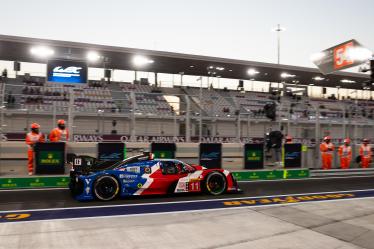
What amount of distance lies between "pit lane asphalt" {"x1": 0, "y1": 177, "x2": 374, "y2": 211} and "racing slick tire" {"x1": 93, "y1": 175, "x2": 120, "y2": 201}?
18 cm

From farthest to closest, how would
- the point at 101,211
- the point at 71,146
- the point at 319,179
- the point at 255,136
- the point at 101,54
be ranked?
the point at 101,54, the point at 255,136, the point at 319,179, the point at 71,146, the point at 101,211

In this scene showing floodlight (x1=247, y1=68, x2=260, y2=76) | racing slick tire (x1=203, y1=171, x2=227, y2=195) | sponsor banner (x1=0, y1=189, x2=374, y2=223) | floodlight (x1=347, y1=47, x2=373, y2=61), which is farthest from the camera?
floodlight (x1=247, y1=68, x2=260, y2=76)

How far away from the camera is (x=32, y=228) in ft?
21.3

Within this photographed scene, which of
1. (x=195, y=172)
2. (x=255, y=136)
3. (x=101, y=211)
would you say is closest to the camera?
(x=101, y=211)

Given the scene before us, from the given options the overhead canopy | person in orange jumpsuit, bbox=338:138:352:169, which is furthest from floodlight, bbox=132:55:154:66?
person in orange jumpsuit, bbox=338:138:352:169

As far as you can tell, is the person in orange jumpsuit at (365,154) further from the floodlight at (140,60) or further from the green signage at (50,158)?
the floodlight at (140,60)

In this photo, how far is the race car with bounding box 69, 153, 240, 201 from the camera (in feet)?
29.5

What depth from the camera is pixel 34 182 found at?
11.3 metres

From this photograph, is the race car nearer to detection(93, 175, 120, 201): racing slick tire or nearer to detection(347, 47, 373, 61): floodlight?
detection(93, 175, 120, 201): racing slick tire

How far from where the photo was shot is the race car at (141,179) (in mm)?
8977

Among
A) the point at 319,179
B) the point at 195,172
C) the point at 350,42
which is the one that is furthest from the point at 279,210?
the point at 350,42

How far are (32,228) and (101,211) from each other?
5.64ft

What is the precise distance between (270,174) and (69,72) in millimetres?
9837

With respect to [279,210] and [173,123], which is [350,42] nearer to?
[173,123]
